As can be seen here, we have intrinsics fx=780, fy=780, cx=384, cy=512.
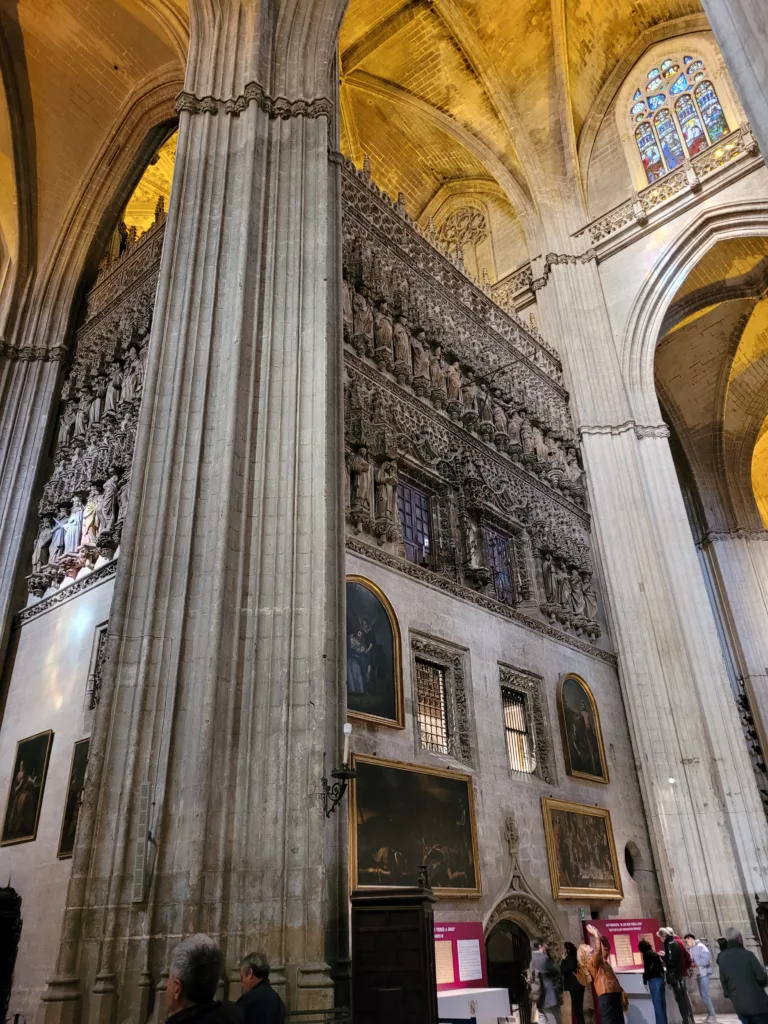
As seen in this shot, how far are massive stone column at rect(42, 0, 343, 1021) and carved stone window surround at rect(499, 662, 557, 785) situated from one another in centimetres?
535

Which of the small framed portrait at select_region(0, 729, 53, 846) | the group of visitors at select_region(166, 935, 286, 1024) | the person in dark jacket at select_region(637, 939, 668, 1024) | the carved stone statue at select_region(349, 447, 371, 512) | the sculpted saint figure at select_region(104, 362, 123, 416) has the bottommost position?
the person in dark jacket at select_region(637, 939, 668, 1024)

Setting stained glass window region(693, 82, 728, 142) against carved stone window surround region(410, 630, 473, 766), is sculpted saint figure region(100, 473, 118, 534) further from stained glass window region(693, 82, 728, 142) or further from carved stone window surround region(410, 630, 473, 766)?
stained glass window region(693, 82, 728, 142)

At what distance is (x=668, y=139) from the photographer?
21.9 meters

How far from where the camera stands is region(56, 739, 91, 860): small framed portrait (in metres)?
10.3

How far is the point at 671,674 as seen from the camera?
16391mm

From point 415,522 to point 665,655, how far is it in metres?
7.03

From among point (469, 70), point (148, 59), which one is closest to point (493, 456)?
point (148, 59)

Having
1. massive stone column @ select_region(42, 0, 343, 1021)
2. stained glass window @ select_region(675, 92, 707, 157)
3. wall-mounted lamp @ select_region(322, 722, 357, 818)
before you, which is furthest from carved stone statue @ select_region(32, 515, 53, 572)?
stained glass window @ select_region(675, 92, 707, 157)

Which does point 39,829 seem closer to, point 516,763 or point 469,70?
point 516,763

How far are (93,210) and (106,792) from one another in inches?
612

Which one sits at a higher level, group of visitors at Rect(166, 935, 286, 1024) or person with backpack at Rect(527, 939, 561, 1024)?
group of visitors at Rect(166, 935, 286, 1024)

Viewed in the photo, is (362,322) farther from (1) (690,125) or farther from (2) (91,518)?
(1) (690,125)

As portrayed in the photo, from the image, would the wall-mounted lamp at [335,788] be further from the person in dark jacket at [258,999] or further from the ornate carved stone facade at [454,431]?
the ornate carved stone facade at [454,431]

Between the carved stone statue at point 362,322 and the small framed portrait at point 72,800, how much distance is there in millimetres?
7519
